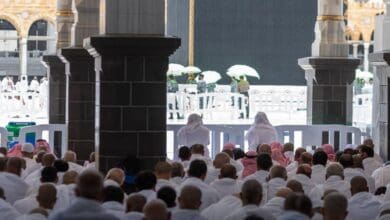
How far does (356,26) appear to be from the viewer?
33406mm

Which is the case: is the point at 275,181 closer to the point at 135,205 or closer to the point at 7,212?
the point at 135,205

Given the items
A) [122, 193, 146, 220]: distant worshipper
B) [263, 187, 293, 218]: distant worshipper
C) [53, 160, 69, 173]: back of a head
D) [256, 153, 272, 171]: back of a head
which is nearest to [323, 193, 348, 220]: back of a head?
[263, 187, 293, 218]: distant worshipper

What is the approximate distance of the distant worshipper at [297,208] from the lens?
6.85 m

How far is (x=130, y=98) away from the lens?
38.0ft

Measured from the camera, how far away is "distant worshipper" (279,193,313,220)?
6.85 meters

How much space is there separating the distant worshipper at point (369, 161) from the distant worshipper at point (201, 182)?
3.18 metres

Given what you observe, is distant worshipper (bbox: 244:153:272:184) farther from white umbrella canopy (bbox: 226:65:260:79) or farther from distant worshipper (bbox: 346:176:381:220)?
white umbrella canopy (bbox: 226:65:260:79)

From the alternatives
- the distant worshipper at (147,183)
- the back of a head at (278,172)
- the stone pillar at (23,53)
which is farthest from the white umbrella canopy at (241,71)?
the distant worshipper at (147,183)

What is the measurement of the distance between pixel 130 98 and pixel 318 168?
2.34 meters

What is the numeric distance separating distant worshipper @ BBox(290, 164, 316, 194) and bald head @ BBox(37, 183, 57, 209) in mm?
3152

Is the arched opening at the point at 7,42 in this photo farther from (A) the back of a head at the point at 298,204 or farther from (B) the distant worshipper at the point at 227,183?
(A) the back of a head at the point at 298,204

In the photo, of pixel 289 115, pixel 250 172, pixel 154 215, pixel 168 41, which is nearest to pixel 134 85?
pixel 168 41

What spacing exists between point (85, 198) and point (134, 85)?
6907 mm

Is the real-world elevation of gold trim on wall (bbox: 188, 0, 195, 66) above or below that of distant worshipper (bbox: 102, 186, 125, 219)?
above
